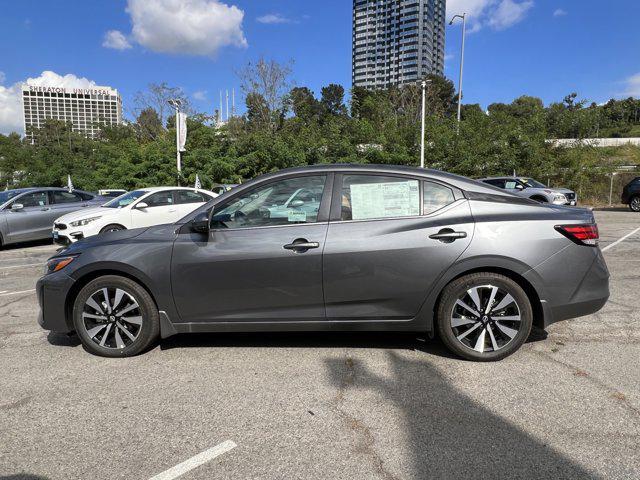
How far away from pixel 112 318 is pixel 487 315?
3196 millimetres

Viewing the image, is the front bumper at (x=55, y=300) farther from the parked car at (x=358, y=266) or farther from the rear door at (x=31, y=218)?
the rear door at (x=31, y=218)

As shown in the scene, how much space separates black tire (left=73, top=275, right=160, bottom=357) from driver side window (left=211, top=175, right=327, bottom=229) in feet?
2.95

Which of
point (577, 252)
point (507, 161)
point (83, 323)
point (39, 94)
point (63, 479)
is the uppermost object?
point (39, 94)

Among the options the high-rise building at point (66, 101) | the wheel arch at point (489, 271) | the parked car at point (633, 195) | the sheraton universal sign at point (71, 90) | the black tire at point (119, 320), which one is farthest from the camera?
the sheraton universal sign at point (71, 90)

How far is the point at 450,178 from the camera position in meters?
4.07

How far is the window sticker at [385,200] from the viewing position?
3930 millimetres

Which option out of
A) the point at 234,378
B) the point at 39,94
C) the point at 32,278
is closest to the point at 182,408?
the point at 234,378

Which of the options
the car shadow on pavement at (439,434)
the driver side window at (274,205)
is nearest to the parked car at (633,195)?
the car shadow on pavement at (439,434)

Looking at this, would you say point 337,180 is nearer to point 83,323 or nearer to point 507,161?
point 83,323

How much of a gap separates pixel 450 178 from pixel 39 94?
13259 cm

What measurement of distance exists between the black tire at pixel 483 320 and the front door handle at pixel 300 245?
3.77 feet

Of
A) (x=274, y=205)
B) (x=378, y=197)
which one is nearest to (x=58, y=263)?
(x=274, y=205)

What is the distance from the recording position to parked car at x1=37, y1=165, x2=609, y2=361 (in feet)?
12.4

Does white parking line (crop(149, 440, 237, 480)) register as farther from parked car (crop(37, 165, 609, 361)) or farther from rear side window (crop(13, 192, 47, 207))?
rear side window (crop(13, 192, 47, 207))
